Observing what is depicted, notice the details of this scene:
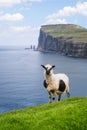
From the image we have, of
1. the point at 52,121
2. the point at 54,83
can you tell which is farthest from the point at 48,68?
the point at 52,121

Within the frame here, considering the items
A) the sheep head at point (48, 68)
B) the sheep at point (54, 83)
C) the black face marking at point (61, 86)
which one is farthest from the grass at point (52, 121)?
the black face marking at point (61, 86)

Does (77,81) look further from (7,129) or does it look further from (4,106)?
(7,129)

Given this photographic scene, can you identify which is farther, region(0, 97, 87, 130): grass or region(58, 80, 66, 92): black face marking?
region(58, 80, 66, 92): black face marking

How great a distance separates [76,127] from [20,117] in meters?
2.93

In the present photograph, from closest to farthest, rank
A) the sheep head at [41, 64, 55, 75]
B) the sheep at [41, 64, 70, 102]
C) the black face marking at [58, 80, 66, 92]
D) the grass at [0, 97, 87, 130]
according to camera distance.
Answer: the grass at [0, 97, 87, 130]
the sheep head at [41, 64, 55, 75]
the sheep at [41, 64, 70, 102]
the black face marking at [58, 80, 66, 92]

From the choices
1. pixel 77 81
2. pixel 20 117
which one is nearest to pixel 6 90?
pixel 77 81

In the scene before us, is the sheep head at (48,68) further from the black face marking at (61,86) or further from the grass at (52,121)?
the grass at (52,121)

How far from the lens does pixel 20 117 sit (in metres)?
17.8

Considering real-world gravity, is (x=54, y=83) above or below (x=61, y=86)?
above

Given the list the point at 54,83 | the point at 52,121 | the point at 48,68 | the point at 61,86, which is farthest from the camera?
the point at 61,86

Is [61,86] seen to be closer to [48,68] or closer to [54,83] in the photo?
[54,83]

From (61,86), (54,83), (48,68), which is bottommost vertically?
(61,86)

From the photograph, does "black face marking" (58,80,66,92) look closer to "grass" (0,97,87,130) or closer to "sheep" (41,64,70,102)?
"sheep" (41,64,70,102)

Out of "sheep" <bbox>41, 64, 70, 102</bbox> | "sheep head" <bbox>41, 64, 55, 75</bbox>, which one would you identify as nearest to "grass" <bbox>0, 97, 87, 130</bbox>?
"sheep head" <bbox>41, 64, 55, 75</bbox>
